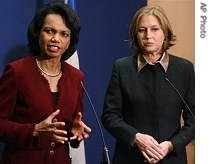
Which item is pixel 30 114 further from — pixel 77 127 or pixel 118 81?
pixel 118 81

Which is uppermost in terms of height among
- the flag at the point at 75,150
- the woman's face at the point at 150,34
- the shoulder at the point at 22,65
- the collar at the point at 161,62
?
the woman's face at the point at 150,34

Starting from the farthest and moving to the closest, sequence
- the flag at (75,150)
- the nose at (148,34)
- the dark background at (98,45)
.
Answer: the dark background at (98,45) < the flag at (75,150) < the nose at (148,34)

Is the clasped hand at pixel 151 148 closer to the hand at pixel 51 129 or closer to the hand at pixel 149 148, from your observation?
the hand at pixel 149 148

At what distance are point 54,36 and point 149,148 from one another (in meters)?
0.52

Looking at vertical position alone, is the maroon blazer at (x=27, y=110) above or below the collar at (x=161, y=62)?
below

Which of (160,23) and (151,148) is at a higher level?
(160,23)

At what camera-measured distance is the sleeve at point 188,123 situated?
1.29 m

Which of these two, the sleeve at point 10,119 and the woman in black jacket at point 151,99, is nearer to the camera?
the sleeve at point 10,119

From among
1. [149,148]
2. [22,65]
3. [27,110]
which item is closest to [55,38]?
[22,65]

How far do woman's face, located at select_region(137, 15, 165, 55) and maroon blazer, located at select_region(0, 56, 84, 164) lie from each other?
35 centimetres

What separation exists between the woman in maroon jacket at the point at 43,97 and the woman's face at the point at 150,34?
25cm

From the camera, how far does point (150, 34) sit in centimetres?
133

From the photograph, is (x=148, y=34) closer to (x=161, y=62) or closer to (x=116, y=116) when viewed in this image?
(x=161, y=62)

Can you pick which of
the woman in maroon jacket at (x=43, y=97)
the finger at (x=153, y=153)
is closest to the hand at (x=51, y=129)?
the woman in maroon jacket at (x=43, y=97)
